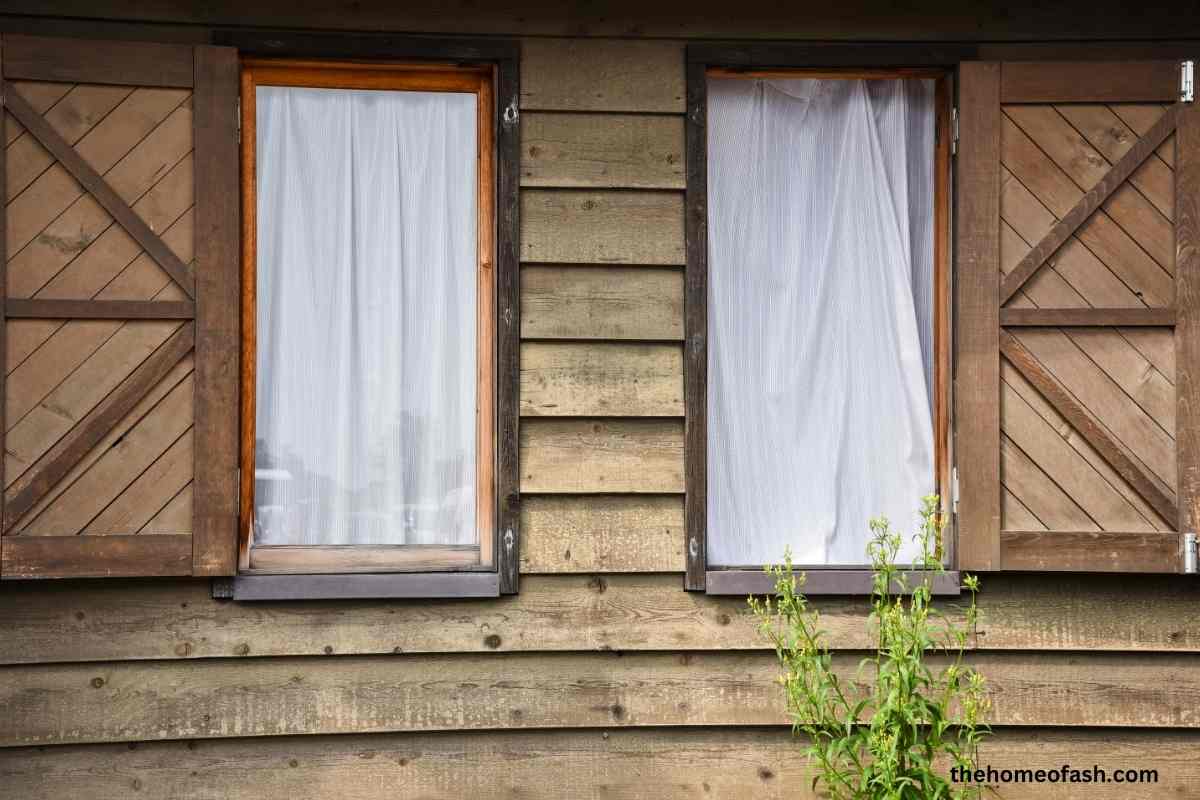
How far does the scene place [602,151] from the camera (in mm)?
3258

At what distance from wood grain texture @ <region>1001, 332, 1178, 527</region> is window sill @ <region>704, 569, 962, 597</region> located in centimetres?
54

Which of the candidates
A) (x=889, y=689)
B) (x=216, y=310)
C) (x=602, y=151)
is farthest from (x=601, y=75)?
(x=889, y=689)

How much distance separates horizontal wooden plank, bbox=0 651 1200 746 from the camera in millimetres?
Result: 3080

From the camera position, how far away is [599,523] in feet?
10.6

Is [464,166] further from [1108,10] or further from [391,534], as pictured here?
[1108,10]

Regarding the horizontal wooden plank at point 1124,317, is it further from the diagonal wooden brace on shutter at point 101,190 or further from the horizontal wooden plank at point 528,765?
the diagonal wooden brace on shutter at point 101,190

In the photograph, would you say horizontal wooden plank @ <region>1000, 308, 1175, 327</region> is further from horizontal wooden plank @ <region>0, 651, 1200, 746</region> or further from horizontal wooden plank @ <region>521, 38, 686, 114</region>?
horizontal wooden plank @ <region>521, 38, 686, 114</region>

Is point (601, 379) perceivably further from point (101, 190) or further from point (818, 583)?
point (101, 190)

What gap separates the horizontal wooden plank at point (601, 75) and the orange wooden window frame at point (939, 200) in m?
0.15

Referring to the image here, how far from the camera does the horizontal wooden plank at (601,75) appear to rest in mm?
3250

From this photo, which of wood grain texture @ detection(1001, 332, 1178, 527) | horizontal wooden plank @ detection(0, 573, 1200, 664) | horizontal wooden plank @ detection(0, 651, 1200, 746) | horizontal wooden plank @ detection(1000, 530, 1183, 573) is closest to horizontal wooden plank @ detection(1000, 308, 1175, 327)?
wood grain texture @ detection(1001, 332, 1178, 527)

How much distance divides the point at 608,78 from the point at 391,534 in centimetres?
147

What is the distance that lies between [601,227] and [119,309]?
1.35m

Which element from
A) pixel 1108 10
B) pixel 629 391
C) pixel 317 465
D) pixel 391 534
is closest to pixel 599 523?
pixel 629 391
